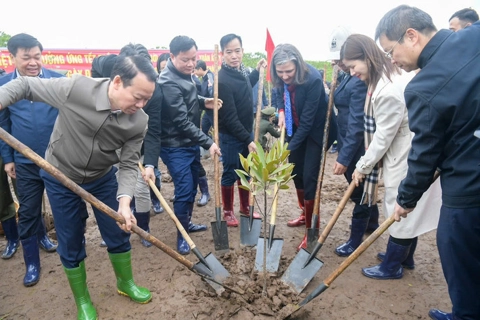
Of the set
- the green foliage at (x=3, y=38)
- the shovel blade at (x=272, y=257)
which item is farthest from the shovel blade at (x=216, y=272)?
the green foliage at (x=3, y=38)

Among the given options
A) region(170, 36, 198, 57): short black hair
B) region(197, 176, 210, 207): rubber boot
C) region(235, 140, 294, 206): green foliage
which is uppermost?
region(170, 36, 198, 57): short black hair

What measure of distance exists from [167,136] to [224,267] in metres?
1.47

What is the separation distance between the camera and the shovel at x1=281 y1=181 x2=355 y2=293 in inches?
119

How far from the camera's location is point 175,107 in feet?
11.5

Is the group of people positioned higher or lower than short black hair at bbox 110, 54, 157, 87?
lower

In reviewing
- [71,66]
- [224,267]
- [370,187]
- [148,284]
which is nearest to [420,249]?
[370,187]

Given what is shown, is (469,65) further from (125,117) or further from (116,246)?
(116,246)

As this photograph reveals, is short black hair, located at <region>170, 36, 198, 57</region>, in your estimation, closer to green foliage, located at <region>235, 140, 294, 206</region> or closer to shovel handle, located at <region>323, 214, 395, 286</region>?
green foliage, located at <region>235, 140, 294, 206</region>

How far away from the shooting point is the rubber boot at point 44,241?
3852 mm

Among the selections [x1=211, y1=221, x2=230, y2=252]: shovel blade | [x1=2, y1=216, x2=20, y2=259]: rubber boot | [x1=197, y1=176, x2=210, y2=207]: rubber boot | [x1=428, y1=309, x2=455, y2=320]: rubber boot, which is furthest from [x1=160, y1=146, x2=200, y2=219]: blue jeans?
[x1=428, y1=309, x2=455, y2=320]: rubber boot

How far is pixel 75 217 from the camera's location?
257 centimetres

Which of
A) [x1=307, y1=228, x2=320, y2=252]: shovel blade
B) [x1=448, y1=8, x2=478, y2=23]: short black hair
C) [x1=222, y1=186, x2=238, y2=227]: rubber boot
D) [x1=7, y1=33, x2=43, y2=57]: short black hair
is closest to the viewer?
[x1=7, y1=33, x2=43, y2=57]: short black hair

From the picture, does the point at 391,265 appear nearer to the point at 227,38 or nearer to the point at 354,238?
the point at 354,238

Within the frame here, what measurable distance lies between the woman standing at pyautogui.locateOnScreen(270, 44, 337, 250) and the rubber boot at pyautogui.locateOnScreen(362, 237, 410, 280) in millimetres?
685
